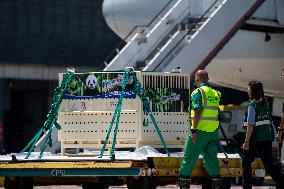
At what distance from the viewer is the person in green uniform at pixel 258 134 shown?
54.5ft

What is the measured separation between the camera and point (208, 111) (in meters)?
15.8

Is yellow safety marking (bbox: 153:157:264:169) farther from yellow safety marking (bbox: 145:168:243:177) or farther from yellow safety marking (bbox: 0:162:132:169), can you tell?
yellow safety marking (bbox: 0:162:132:169)

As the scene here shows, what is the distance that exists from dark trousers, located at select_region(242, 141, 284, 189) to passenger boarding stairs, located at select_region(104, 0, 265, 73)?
29.9 ft

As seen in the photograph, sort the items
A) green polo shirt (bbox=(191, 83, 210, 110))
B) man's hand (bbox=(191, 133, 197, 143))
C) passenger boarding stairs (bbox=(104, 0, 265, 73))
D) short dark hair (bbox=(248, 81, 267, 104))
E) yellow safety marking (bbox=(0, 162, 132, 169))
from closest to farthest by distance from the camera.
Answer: man's hand (bbox=(191, 133, 197, 143))
yellow safety marking (bbox=(0, 162, 132, 169))
green polo shirt (bbox=(191, 83, 210, 110))
short dark hair (bbox=(248, 81, 267, 104))
passenger boarding stairs (bbox=(104, 0, 265, 73))

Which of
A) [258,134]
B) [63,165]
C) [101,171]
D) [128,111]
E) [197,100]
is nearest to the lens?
[101,171]

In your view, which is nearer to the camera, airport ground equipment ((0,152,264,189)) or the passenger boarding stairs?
airport ground equipment ((0,152,264,189))

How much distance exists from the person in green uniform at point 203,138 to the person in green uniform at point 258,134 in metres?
0.95

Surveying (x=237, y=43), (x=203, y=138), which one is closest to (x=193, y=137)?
(x=203, y=138)

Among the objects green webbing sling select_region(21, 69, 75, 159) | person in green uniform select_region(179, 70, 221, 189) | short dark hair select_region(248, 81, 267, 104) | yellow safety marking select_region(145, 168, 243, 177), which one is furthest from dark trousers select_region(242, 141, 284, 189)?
green webbing sling select_region(21, 69, 75, 159)

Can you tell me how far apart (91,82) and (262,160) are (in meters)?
3.13

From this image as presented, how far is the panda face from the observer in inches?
690

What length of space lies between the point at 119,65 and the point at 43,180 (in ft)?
39.7

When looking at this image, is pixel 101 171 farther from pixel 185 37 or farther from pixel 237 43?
pixel 237 43

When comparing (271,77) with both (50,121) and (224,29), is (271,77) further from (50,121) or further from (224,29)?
(50,121)
